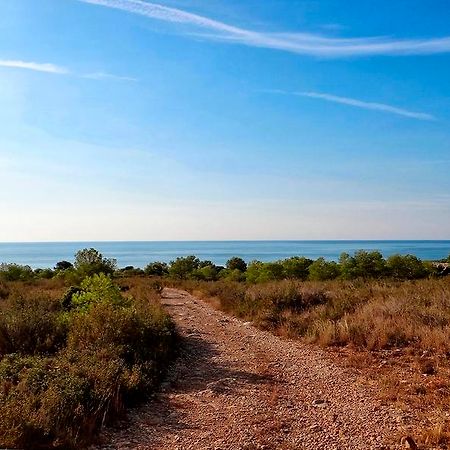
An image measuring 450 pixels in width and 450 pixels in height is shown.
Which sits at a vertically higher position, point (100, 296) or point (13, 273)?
point (100, 296)

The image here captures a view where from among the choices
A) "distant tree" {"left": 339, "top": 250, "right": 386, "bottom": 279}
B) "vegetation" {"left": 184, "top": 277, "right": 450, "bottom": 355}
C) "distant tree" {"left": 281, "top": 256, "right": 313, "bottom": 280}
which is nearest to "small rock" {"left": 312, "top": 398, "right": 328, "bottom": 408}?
"vegetation" {"left": 184, "top": 277, "right": 450, "bottom": 355}

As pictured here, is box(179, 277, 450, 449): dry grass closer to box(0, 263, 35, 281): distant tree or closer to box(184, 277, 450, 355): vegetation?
box(184, 277, 450, 355): vegetation

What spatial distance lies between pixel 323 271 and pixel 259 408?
24365 millimetres

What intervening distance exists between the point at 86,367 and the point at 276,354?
4890 millimetres

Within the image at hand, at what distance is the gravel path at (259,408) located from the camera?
19.9 ft

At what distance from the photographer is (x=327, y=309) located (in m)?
14.8

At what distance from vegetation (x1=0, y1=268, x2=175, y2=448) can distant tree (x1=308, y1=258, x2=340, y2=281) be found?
19051mm

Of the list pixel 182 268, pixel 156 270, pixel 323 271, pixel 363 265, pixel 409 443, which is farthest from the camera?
pixel 156 270

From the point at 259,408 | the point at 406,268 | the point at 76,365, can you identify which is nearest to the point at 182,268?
the point at 406,268

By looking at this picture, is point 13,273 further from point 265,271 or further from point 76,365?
point 76,365

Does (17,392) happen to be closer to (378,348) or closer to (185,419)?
(185,419)

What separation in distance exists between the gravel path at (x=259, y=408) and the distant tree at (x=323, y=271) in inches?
766

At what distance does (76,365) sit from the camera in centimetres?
793

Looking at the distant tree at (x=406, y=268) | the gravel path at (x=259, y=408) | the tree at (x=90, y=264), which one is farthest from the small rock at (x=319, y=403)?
the distant tree at (x=406, y=268)
